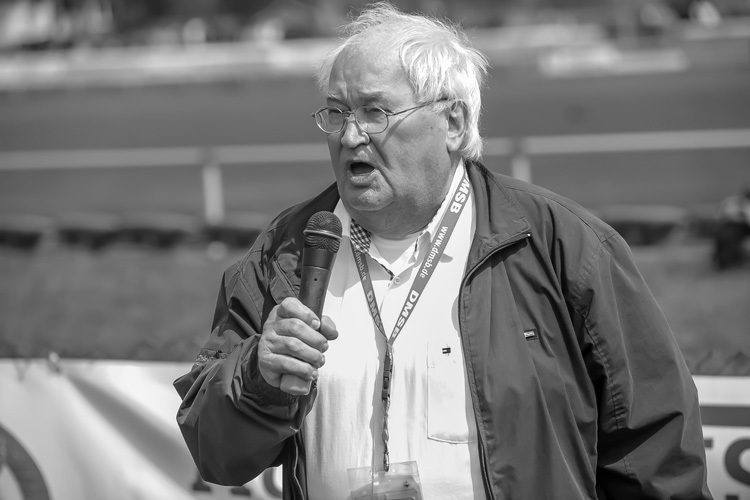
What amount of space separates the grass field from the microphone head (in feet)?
13.9

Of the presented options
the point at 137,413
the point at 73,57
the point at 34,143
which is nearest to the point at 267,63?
the point at 73,57

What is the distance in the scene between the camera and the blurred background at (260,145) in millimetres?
9711

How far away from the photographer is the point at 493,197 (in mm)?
2879

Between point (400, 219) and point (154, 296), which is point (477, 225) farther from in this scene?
point (154, 296)

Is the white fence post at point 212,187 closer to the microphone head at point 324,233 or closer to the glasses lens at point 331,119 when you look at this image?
the glasses lens at point 331,119

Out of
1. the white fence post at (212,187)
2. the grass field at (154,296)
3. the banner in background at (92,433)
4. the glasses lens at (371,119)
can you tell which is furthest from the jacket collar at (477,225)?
the white fence post at (212,187)

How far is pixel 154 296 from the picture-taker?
981 cm

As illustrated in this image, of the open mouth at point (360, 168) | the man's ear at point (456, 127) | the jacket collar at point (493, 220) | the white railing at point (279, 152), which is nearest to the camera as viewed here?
the jacket collar at point (493, 220)

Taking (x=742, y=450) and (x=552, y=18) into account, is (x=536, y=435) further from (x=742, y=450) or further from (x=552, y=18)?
(x=552, y=18)

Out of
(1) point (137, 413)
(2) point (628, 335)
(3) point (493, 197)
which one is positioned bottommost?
(1) point (137, 413)

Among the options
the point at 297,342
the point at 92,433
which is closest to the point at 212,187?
the point at 92,433

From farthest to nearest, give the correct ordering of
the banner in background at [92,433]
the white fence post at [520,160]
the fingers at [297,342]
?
the white fence post at [520,160], the banner in background at [92,433], the fingers at [297,342]

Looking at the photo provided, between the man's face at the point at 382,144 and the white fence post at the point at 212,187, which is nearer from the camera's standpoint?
the man's face at the point at 382,144

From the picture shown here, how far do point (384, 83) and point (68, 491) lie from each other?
2.40 m
